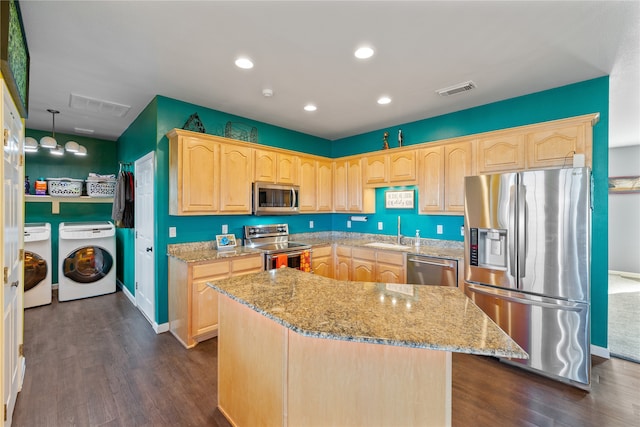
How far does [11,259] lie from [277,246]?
2.53 metres

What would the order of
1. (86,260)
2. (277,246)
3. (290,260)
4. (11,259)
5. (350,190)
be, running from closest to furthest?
1. (11,259)
2. (290,260)
3. (277,246)
4. (86,260)
5. (350,190)

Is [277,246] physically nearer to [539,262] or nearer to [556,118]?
[539,262]

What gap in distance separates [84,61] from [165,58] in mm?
781

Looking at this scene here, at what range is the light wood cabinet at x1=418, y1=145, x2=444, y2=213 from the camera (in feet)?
11.8

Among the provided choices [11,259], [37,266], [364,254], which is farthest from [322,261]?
[37,266]

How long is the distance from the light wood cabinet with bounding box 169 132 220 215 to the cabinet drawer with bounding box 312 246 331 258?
5.15ft

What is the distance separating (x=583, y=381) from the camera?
233 cm

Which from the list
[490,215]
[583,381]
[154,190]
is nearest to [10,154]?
[154,190]

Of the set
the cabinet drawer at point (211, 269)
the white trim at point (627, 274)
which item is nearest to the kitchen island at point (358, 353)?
the cabinet drawer at point (211, 269)

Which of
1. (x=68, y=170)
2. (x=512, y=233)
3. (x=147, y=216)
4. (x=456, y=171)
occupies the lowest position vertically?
(x=512, y=233)

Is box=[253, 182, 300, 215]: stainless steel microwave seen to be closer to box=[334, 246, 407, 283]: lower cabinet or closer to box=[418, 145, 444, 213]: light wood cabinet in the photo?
box=[334, 246, 407, 283]: lower cabinet

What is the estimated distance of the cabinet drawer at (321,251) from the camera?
425 centimetres

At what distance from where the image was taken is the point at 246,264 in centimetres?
337

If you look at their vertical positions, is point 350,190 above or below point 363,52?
below
